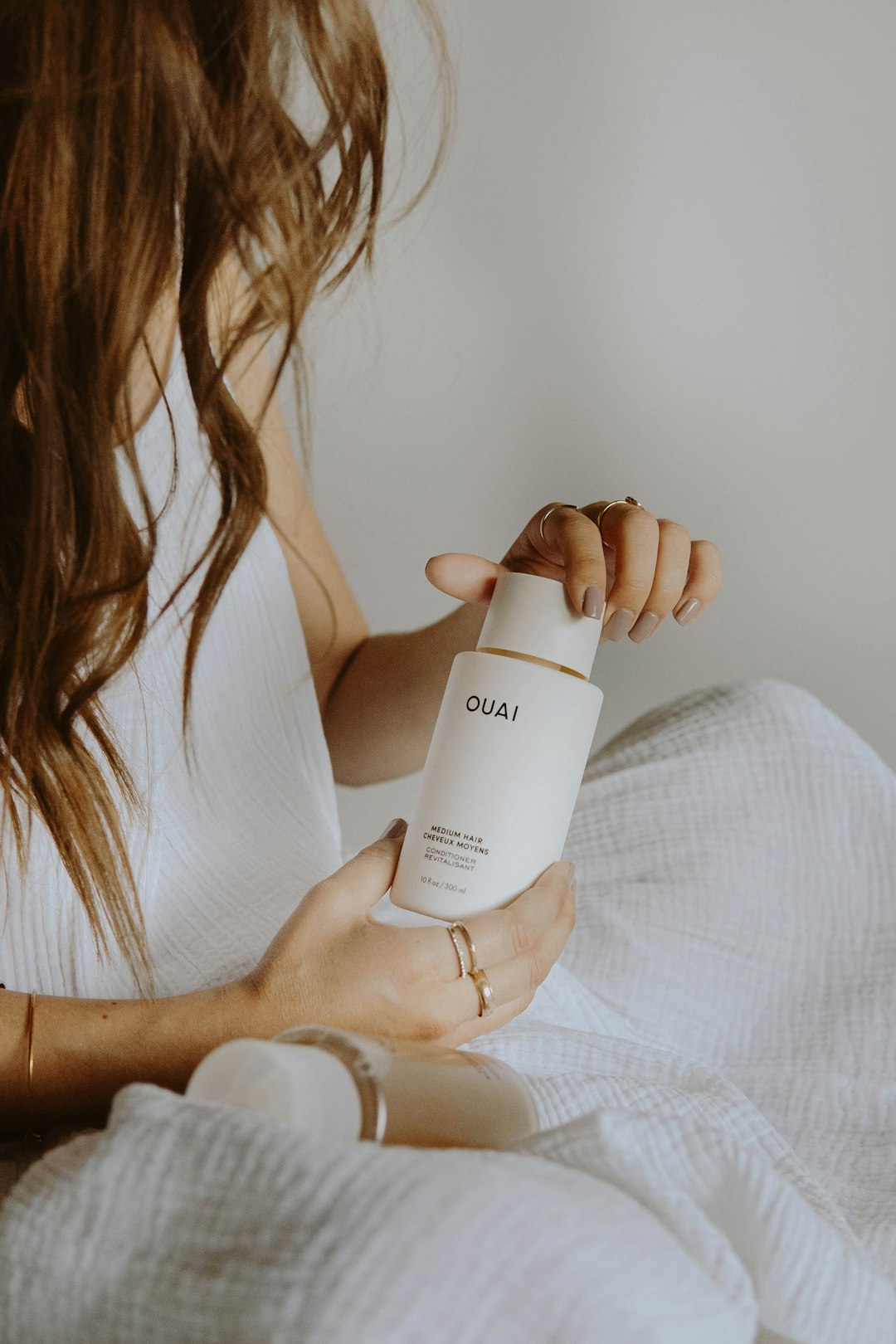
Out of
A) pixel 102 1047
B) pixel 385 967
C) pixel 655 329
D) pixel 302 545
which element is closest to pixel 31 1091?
pixel 102 1047

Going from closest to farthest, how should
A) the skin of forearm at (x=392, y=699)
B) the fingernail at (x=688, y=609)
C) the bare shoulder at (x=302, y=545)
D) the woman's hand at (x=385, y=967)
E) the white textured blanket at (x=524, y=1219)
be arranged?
the white textured blanket at (x=524, y=1219) < the woman's hand at (x=385, y=967) < the fingernail at (x=688, y=609) < the skin of forearm at (x=392, y=699) < the bare shoulder at (x=302, y=545)

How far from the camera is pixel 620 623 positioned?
515mm

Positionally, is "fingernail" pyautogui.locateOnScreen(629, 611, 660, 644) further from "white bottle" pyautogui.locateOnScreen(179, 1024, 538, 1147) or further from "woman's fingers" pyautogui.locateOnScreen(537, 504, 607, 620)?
"white bottle" pyautogui.locateOnScreen(179, 1024, 538, 1147)

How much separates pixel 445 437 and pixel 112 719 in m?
0.46

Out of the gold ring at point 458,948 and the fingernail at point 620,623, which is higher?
the fingernail at point 620,623

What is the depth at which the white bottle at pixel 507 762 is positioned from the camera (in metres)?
0.46

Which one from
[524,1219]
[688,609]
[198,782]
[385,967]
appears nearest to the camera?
[524,1219]

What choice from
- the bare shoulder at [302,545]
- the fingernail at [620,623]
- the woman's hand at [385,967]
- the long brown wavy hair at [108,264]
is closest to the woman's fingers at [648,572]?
the fingernail at [620,623]

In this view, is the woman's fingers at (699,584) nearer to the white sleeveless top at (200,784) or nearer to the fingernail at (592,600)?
the fingernail at (592,600)

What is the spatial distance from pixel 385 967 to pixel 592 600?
0.19 metres

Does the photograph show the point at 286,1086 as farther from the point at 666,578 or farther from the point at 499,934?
the point at 666,578

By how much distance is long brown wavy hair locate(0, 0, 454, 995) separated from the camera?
0.48 m

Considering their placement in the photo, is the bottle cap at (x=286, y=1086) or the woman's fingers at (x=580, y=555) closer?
the bottle cap at (x=286, y=1086)

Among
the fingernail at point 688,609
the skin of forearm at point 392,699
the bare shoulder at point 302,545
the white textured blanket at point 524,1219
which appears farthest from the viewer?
the bare shoulder at point 302,545
